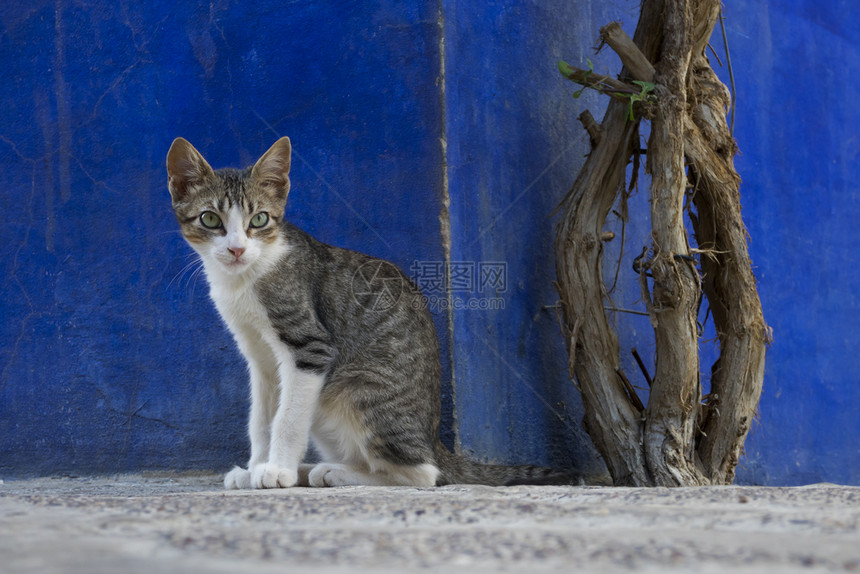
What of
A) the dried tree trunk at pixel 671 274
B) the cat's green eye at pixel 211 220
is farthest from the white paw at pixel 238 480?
the dried tree trunk at pixel 671 274

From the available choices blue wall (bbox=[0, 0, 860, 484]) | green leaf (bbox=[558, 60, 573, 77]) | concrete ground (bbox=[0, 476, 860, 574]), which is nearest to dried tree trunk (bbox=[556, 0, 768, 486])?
green leaf (bbox=[558, 60, 573, 77])

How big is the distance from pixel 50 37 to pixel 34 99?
36 cm

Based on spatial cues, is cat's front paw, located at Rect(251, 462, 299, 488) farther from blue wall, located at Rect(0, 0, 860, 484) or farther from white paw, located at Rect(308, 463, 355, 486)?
blue wall, located at Rect(0, 0, 860, 484)

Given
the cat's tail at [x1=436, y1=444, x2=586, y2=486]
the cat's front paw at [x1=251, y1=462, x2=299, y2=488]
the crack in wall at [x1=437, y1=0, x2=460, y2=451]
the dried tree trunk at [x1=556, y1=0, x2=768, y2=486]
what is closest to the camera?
the cat's front paw at [x1=251, y1=462, x2=299, y2=488]

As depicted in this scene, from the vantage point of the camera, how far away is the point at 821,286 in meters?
4.91

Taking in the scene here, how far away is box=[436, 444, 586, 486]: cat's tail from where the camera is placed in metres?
3.13

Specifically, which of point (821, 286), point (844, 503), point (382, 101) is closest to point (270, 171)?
point (382, 101)

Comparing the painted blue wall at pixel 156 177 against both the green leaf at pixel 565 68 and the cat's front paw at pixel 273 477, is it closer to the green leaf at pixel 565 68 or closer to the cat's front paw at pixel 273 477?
the green leaf at pixel 565 68

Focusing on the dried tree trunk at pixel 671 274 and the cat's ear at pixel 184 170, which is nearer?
the cat's ear at pixel 184 170

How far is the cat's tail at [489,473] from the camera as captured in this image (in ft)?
10.3

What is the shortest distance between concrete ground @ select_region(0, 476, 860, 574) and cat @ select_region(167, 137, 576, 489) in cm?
106

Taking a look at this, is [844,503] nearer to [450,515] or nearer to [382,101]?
[450,515]

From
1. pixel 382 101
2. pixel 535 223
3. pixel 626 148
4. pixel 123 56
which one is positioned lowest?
pixel 535 223

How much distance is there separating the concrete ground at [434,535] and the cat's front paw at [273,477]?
98cm
